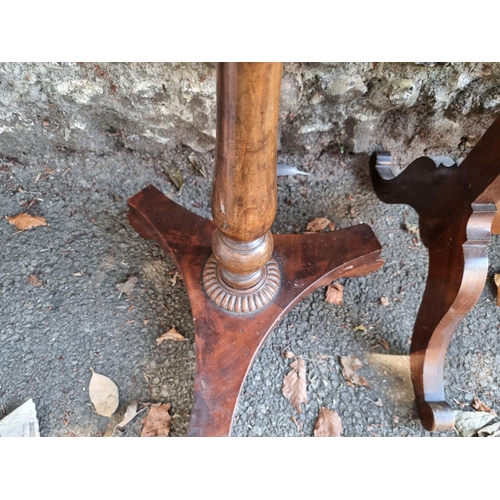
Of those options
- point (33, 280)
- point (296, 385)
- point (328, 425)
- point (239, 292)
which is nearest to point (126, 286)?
point (33, 280)

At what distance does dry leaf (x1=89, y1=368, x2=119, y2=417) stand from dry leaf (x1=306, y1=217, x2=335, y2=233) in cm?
70

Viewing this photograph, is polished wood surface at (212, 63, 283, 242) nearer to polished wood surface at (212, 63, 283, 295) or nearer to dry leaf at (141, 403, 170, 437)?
polished wood surface at (212, 63, 283, 295)

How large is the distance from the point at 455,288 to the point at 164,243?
695 millimetres

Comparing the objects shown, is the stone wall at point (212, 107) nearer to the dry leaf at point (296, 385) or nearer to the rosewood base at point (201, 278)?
the rosewood base at point (201, 278)

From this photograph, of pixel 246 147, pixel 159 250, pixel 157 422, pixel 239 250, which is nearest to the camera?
pixel 246 147

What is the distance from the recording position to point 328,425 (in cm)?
102

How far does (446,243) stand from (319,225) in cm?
46

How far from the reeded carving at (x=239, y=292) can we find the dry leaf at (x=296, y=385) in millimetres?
201

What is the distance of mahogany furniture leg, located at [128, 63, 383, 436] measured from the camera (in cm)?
59

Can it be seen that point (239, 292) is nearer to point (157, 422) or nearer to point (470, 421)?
point (157, 422)

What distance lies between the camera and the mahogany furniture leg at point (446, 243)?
0.81 meters

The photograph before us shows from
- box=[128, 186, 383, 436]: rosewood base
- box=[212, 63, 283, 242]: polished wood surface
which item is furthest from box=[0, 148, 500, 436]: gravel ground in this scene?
box=[212, 63, 283, 242]: polished wood surface

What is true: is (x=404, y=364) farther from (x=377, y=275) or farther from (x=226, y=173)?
(x=226, y=173)

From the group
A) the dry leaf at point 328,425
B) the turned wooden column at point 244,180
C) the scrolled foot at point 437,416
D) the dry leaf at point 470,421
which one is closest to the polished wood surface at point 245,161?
the turned wooden column at point 244,180
